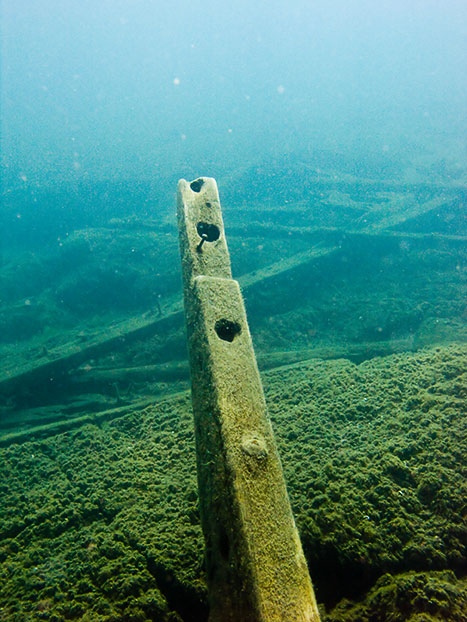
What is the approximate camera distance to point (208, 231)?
362cm

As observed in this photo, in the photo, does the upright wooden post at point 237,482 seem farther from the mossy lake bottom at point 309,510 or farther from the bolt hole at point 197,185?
the bolt hole at point 197,185

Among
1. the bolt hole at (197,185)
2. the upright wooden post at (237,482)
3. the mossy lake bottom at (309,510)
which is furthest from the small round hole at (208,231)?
the mossy lake bottom at (309,510)

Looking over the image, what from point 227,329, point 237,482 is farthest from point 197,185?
point 237,482

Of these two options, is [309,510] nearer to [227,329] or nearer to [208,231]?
[227,329]

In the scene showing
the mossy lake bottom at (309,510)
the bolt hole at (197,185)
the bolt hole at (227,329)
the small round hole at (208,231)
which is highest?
the bolt hole at (197,185)

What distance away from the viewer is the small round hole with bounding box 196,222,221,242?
11.7ft

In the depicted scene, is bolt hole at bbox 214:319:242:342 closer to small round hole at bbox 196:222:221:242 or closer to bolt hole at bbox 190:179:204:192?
small round hole at bbox 196:222:221:242

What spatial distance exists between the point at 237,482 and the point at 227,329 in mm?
1217

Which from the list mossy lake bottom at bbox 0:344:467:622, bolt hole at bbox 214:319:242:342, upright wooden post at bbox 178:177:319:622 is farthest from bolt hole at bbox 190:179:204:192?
mossy lake bottom at bbox 0:344:467:622

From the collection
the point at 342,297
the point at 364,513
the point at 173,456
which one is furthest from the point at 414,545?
the point at 342,297

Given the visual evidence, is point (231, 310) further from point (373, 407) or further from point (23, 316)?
point (23, 316)

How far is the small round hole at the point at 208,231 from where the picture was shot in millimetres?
3557

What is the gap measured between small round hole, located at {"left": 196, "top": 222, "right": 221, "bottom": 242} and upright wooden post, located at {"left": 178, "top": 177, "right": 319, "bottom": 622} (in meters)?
0.92

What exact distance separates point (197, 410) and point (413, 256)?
445 inches
